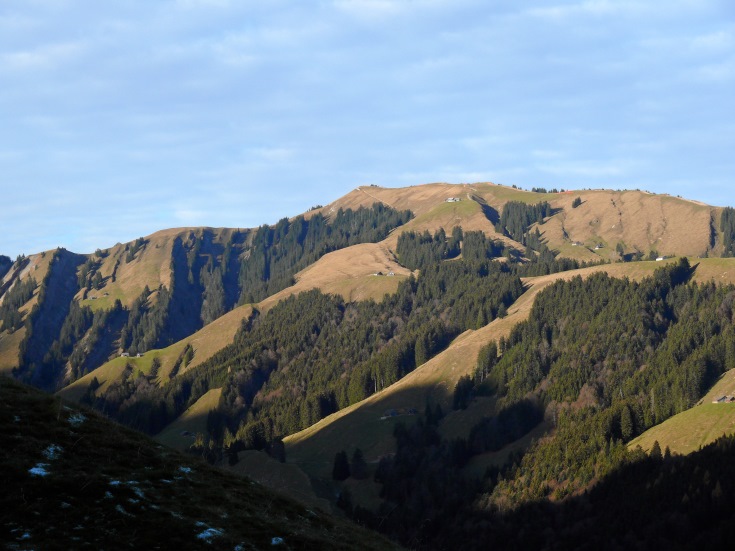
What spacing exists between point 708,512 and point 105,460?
169 meters

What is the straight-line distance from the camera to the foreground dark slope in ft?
106

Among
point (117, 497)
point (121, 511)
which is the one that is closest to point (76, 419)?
point (117, 497)

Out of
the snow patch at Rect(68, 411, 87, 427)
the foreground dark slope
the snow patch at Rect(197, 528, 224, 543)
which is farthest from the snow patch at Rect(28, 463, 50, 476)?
the snow patch at Rect(197, 528, 224, 543)

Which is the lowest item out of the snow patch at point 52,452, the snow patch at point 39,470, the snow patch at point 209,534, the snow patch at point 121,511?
the snow patch at point 209,534

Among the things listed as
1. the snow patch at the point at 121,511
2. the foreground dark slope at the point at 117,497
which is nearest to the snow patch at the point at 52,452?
the foreground dark slope at the point at 117,497

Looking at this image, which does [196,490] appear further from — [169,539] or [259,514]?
[169,539]

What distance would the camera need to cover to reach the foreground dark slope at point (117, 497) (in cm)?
3241

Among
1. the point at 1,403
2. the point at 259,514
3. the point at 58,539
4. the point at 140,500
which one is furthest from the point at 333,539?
the point at 1,403

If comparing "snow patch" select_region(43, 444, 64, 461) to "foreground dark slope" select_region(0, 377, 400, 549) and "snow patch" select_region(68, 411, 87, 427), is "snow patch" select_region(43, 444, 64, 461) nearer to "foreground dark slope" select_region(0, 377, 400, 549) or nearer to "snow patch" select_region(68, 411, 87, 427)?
"foreground dark slope" select_region(0, 377, 400, 549)

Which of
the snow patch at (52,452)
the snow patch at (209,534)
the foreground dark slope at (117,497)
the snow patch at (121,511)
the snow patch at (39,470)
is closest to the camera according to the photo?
the foreground dark slope at (117,497)

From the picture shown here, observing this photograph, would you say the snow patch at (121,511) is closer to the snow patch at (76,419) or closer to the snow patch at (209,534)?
the snow patch at (209,534)

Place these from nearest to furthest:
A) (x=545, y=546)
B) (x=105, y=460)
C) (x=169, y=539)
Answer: (x=169, y=539), (x=105, y=460), (x=545, y=546)

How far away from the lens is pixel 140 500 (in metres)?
36.5

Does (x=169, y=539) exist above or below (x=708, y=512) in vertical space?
above
